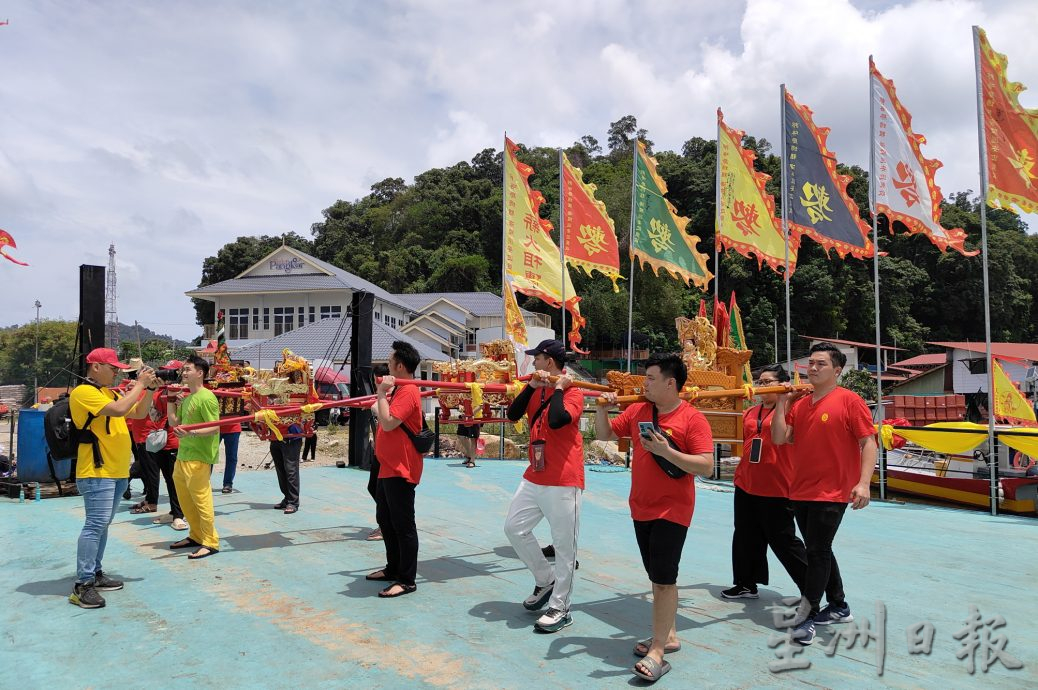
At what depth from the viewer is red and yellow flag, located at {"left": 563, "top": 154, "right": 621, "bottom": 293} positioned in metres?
14.2

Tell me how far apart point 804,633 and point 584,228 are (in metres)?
11.3

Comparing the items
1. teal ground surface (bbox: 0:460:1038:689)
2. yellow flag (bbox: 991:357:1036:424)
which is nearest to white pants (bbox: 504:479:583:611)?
teal ground surface (bbox: 0:460:1038:689)

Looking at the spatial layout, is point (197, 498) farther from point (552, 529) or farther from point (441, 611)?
point (552, 529)

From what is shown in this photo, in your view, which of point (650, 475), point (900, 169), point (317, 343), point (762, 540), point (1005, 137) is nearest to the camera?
point (650, 475)

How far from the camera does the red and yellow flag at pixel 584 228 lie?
14234mm

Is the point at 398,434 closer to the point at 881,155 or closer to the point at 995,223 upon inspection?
the point at 881,155

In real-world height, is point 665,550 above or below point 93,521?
above

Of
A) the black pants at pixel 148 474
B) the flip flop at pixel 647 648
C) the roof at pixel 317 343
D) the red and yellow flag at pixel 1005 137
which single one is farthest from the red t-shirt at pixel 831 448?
the roof at pixel 317 343

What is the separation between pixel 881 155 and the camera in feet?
36.4

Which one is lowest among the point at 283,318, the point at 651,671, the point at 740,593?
the point at 740,593

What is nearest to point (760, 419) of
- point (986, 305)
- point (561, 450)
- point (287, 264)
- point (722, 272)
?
point (561, 450)

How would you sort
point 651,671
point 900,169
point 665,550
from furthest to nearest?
1. point 900,169
2. point 665,550
3. point 651,671

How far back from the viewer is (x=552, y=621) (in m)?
4.12

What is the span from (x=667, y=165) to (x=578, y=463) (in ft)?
155
